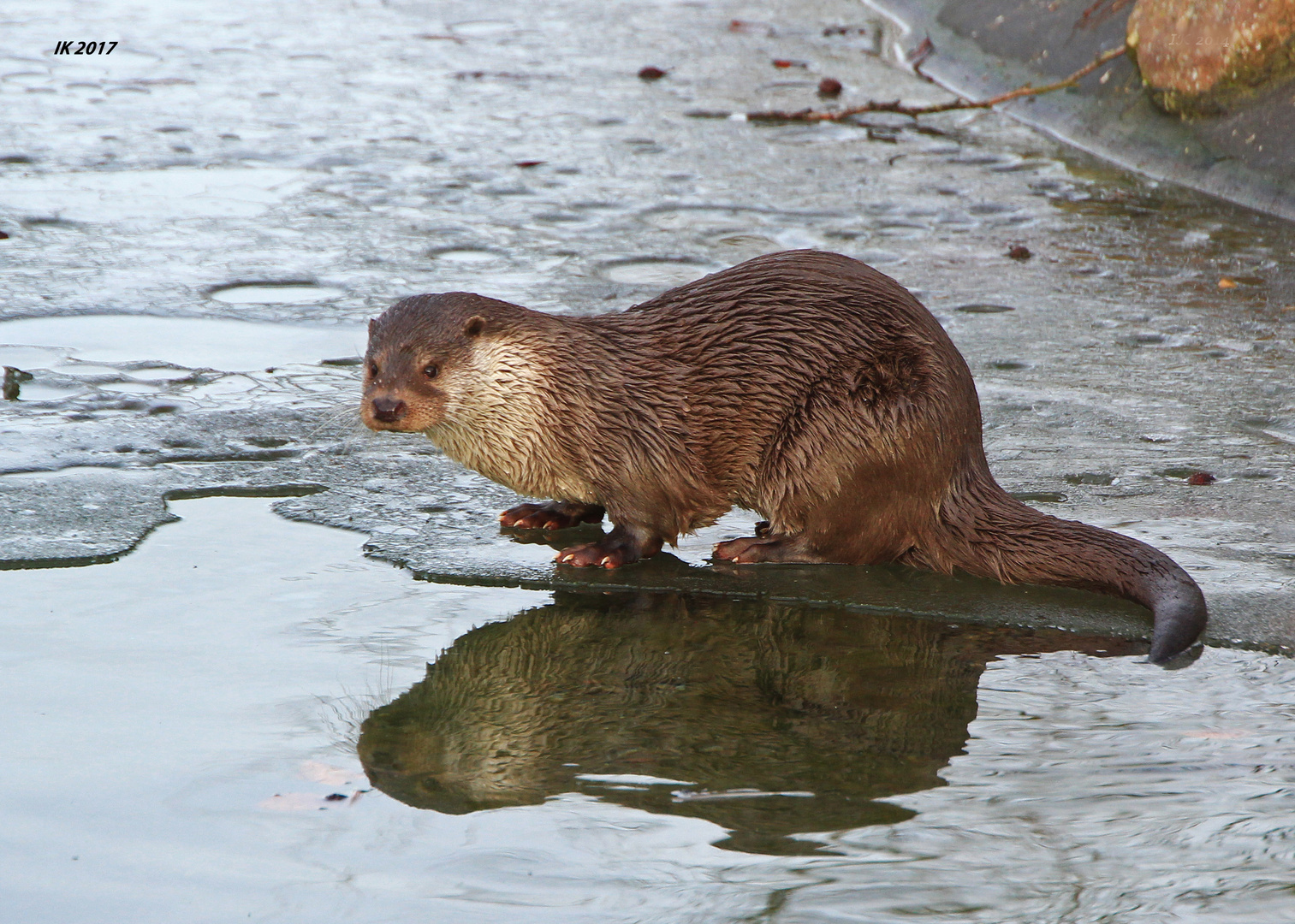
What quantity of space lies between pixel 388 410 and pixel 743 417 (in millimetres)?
703

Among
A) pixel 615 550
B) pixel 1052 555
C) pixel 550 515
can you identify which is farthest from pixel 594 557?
pixel 1052 555

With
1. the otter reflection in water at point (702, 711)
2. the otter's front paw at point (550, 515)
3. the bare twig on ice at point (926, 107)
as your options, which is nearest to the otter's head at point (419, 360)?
the otter's front paw at point (550, 515)

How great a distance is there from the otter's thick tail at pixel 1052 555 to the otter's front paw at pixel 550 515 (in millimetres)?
780

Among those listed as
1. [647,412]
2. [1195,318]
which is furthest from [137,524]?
[1195,318]

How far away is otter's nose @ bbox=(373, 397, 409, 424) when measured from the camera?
2.85 m

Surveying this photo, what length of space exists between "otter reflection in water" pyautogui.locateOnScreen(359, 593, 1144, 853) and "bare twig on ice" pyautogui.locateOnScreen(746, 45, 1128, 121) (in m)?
4.48

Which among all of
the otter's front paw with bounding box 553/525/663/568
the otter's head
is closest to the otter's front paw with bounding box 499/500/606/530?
the otter's front paw with bounding box 553/525/663/568

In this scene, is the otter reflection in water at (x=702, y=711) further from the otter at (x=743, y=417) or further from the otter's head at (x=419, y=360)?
the otter's head at (x=419, y=360)

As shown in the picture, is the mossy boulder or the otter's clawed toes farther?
the mossy boulder

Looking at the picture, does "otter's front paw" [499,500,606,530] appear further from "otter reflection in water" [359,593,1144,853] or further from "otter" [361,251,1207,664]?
"otter reflection in water" [359,593,1144,853]

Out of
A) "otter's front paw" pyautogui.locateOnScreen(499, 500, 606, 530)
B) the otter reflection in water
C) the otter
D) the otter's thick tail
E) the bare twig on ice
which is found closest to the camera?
the otter reflection in water

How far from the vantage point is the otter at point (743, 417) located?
2.79 metres

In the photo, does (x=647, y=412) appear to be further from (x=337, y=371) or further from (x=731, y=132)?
(x=731, y=132)

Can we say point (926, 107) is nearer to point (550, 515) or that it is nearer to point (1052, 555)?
point (550, 515)
